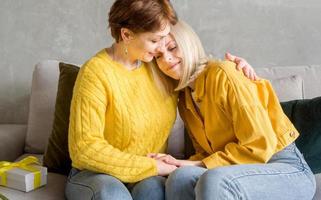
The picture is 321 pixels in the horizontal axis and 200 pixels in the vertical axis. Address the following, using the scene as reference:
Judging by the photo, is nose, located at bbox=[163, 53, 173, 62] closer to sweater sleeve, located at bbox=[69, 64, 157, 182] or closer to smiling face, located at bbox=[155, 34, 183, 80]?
smiling face, located at bbox=[155, 34, 183, 80]

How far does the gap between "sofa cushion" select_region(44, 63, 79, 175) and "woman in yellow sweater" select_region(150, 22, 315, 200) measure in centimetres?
39

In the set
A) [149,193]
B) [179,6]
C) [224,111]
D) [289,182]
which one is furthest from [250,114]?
[179,6]

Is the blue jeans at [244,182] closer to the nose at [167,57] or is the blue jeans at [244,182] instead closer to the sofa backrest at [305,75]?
the nose at [167,57]

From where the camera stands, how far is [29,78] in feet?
7.71

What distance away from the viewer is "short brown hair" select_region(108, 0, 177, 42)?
1.48 metres

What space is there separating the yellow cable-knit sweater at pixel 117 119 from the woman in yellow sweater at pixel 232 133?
0.27 ft

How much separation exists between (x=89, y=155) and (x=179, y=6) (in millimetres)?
1004

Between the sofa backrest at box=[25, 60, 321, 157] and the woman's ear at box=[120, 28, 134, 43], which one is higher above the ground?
the woman's ear at box=[120, 28, 134, 43]

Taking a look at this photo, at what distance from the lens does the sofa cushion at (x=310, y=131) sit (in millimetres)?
1706

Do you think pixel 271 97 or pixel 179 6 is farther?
pixel 179 6

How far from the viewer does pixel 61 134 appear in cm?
180

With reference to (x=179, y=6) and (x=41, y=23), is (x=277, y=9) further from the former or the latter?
(x=41, y=23)

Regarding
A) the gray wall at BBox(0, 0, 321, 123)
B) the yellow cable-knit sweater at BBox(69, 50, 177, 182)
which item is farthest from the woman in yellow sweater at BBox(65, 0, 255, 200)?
the gray wall at BBox(0, 0, 321, 123)

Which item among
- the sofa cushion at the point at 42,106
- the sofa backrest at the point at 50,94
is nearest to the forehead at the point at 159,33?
the sofa backrest at the point at 50,94
